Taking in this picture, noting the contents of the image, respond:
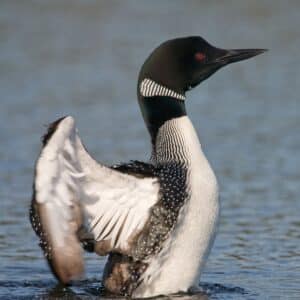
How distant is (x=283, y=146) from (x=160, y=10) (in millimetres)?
10111

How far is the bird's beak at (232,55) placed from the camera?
28.0 feet

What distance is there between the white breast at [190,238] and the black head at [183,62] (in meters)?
0.51

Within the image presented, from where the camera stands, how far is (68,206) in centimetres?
752

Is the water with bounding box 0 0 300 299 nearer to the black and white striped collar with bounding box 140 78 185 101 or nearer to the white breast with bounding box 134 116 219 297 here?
the white breast with bounding box 134 116 219 297

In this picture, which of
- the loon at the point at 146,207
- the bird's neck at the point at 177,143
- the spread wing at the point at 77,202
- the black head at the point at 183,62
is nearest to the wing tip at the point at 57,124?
the spread wing at the point at 77,202

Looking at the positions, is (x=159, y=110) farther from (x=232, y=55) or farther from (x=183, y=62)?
(x=232, y=55)

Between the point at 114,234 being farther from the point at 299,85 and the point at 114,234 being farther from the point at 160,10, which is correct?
the point at 160,10

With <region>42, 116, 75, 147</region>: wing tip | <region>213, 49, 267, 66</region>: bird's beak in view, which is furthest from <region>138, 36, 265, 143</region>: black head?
<region>42, 116, 75, 147</region>: wing tip

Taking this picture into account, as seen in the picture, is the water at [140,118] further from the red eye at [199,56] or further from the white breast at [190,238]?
the red eye at [199,56]

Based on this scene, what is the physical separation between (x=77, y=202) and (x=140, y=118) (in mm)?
7598

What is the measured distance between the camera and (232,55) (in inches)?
340

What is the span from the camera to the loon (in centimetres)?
743

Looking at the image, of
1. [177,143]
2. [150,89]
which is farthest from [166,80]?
[177,143]

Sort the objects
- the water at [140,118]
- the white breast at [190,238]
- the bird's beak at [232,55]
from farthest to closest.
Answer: the water at [140,118]
the bird's beak at [232,55]
the white breast at [190,238]
